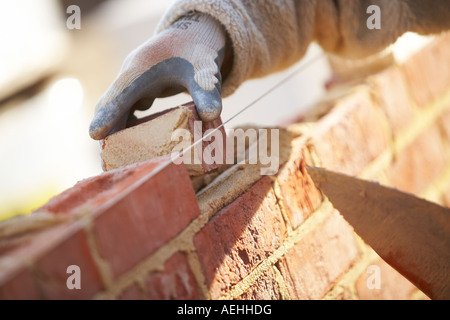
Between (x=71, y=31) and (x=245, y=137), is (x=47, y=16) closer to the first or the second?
(x=71, y=31)

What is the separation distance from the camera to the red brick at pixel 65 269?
410mm

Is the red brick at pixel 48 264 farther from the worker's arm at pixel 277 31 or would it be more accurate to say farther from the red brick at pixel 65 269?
the worker's arm at pixel 277 31

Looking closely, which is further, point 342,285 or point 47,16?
point 47,16

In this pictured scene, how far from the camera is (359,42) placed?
3.03 ft

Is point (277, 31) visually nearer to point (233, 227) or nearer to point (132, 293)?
point (233, 227)

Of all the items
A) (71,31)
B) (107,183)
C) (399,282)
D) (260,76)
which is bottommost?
(399,282)

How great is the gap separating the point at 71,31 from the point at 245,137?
2.98 m

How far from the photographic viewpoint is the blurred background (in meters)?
3.06

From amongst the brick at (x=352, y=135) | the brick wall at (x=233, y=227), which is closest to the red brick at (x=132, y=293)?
the brick wall at (x=233, y=227)

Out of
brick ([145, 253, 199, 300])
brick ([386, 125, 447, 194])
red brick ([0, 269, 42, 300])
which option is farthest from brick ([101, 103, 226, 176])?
brick ([386, 125, 447, 194])

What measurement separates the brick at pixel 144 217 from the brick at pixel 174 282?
26 millimetres

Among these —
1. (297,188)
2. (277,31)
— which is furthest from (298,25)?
(297,188)

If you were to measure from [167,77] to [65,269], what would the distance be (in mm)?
364
